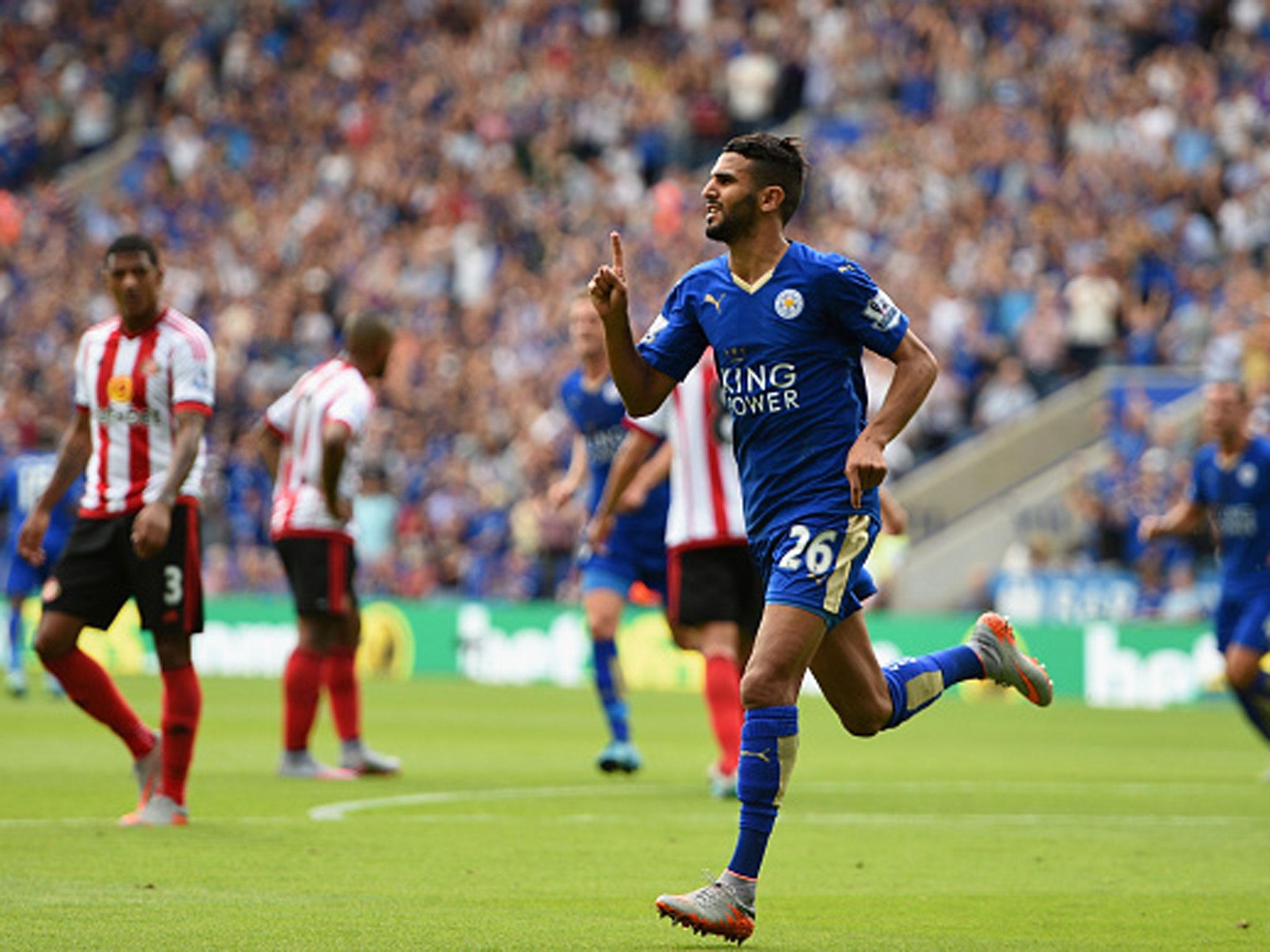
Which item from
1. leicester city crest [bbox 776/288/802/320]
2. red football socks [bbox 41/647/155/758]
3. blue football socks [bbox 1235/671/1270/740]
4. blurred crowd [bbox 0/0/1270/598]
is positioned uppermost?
blurred crowd [bbox 0/0/1270/598]

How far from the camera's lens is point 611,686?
526 inches

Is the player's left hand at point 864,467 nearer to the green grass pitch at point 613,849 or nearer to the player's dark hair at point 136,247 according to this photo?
the green grass pitch at point 613,849

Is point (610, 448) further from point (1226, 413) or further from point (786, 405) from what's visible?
point (786, 405)

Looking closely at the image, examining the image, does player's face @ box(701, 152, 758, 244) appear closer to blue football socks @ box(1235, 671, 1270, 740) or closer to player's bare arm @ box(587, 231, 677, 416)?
player's bare arm @ box(587, 231, 677, 416)

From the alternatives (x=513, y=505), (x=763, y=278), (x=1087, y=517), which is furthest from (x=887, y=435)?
(x=513, y=505)

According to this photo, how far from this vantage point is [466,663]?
26.5 meters

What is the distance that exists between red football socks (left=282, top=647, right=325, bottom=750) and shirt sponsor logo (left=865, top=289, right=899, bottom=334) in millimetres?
6191

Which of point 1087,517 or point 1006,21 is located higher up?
point 1006,21

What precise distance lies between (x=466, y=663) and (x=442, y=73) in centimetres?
1235

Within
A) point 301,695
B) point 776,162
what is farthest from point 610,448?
point 776,162

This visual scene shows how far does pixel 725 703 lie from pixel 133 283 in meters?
3.82

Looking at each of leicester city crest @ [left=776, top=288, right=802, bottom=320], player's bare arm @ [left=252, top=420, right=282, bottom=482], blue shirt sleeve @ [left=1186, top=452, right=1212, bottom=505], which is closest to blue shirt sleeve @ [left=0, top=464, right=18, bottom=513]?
player's bare arm @ [left=252, top=420, right=282, bottom=482]

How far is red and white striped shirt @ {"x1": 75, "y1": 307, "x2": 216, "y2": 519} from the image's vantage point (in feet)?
31.7

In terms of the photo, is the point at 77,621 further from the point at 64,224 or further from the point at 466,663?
the point at 64,224
